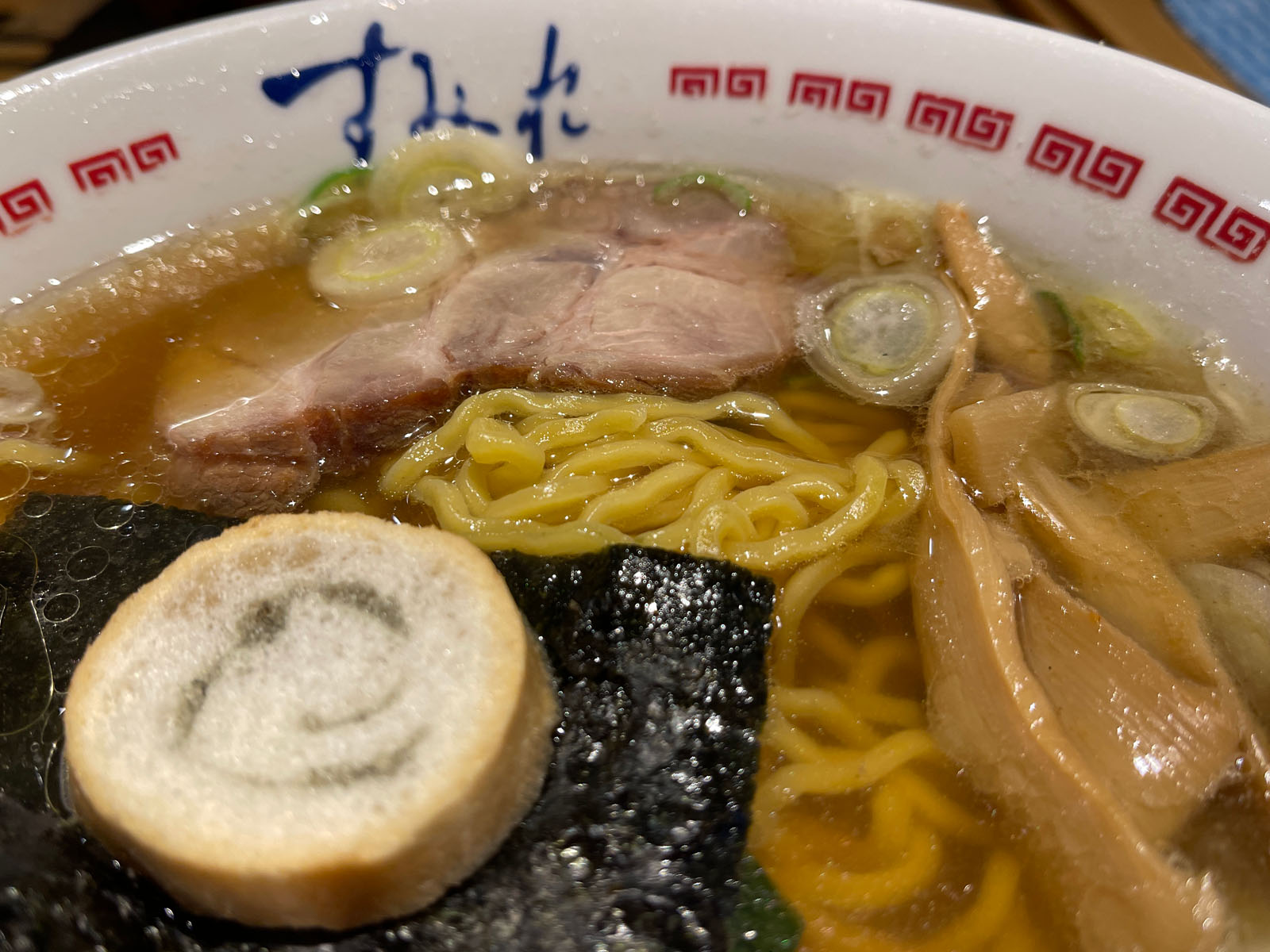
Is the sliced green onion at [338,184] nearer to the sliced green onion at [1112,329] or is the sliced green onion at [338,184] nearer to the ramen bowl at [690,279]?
the ramen bowl at [690,279]

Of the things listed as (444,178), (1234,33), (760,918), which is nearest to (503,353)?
(444,178)

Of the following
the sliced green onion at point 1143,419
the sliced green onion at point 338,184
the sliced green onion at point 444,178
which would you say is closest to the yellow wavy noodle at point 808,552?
the sliced green onion at point 1143,419

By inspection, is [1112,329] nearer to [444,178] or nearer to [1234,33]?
[1234,33]

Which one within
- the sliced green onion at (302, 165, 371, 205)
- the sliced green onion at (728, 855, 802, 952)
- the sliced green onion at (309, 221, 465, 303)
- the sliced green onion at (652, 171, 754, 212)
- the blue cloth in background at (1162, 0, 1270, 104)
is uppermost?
the blue cloth in background at (1162, 0, 1270, 104)

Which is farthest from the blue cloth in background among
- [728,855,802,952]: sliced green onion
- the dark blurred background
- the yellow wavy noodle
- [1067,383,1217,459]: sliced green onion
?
[728,855,802,952]: sliced green onion

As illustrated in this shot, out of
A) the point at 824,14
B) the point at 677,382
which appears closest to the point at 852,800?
the point at 677,382

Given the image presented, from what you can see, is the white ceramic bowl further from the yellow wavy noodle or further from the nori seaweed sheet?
the nori seaweed sheet

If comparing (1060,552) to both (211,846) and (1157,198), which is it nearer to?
(1157,198)
